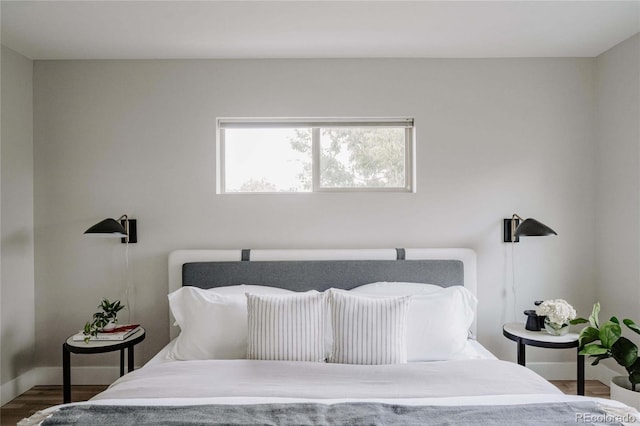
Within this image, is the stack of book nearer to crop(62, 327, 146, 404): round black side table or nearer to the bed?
crop(62, 327, 146, 404): round black side table

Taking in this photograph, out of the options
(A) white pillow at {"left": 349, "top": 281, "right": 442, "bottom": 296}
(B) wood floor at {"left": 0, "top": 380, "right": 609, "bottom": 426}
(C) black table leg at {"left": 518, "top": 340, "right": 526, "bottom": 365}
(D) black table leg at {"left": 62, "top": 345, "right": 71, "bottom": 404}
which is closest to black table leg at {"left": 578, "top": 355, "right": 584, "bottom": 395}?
(C) black table leg at {"left": 518, "top": 340, "right": 526, "bottom": 365}

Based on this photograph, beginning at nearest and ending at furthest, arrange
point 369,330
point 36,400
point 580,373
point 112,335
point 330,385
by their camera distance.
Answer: point 330,385 → point 369,330 → point 580,373 → point 112,335 → point 36,400

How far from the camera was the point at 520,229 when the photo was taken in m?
2.80

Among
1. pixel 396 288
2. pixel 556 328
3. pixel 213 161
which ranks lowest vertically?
pixel 556 328

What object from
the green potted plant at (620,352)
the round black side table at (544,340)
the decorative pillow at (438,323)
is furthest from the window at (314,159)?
the green potted plant at (620,352)

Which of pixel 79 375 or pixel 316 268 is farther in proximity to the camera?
pixel 79 375

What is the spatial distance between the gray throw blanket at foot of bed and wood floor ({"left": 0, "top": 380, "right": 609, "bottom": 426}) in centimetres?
146

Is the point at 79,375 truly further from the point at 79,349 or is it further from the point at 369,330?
the point at 369,330

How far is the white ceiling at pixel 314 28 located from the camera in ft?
7.59

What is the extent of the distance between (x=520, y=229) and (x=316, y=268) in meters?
1.46

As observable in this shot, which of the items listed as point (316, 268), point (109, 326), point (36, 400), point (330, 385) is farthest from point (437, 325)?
point (36, 400)

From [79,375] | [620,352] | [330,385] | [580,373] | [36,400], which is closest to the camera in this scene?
[330,385]

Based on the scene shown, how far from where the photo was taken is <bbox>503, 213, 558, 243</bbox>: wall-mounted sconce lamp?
270 cm

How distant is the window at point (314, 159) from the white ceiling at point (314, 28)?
59cm
